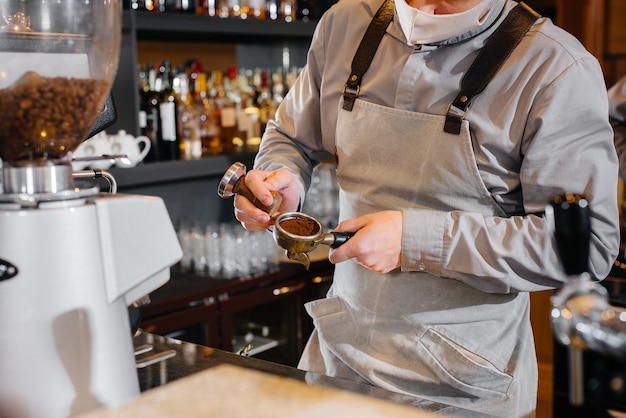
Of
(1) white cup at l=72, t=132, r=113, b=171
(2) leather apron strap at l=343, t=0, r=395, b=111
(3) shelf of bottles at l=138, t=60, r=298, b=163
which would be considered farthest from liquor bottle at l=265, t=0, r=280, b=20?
(2) leather apron strap at l=343, t=0, r=395, b=111

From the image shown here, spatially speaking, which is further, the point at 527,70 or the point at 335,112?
the point at 335,112

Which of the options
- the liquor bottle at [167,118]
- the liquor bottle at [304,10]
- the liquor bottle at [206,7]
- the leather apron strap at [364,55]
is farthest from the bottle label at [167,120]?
the leather apron strap at [364,55]

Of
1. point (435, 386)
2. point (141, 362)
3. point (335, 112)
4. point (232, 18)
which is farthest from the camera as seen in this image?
point (232, 18)

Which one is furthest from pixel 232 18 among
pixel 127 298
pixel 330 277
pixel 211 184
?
pixel 127 298

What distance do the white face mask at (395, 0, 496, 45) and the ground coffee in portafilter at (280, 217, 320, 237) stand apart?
446mm

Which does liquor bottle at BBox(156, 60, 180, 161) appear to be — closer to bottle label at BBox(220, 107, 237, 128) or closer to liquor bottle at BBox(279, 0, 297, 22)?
bottle label at BBox(220, 107, 237, 128)

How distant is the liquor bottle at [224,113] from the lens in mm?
3391

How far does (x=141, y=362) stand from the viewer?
136cm

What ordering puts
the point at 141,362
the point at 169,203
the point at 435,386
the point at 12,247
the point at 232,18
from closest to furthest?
1. the point at 12,247
2. the point at 141,362
3. the point at 435,386
4. the point at 232,18
5. the point at 169,203

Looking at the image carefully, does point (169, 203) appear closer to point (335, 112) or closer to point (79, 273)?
point (335, 112)

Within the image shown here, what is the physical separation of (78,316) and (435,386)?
0.77 metres

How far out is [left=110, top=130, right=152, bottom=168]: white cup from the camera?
2.77 meters

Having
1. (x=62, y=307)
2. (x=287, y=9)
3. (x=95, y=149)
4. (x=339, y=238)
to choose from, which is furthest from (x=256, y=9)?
(x=62, y=307)

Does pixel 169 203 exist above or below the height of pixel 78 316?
below
